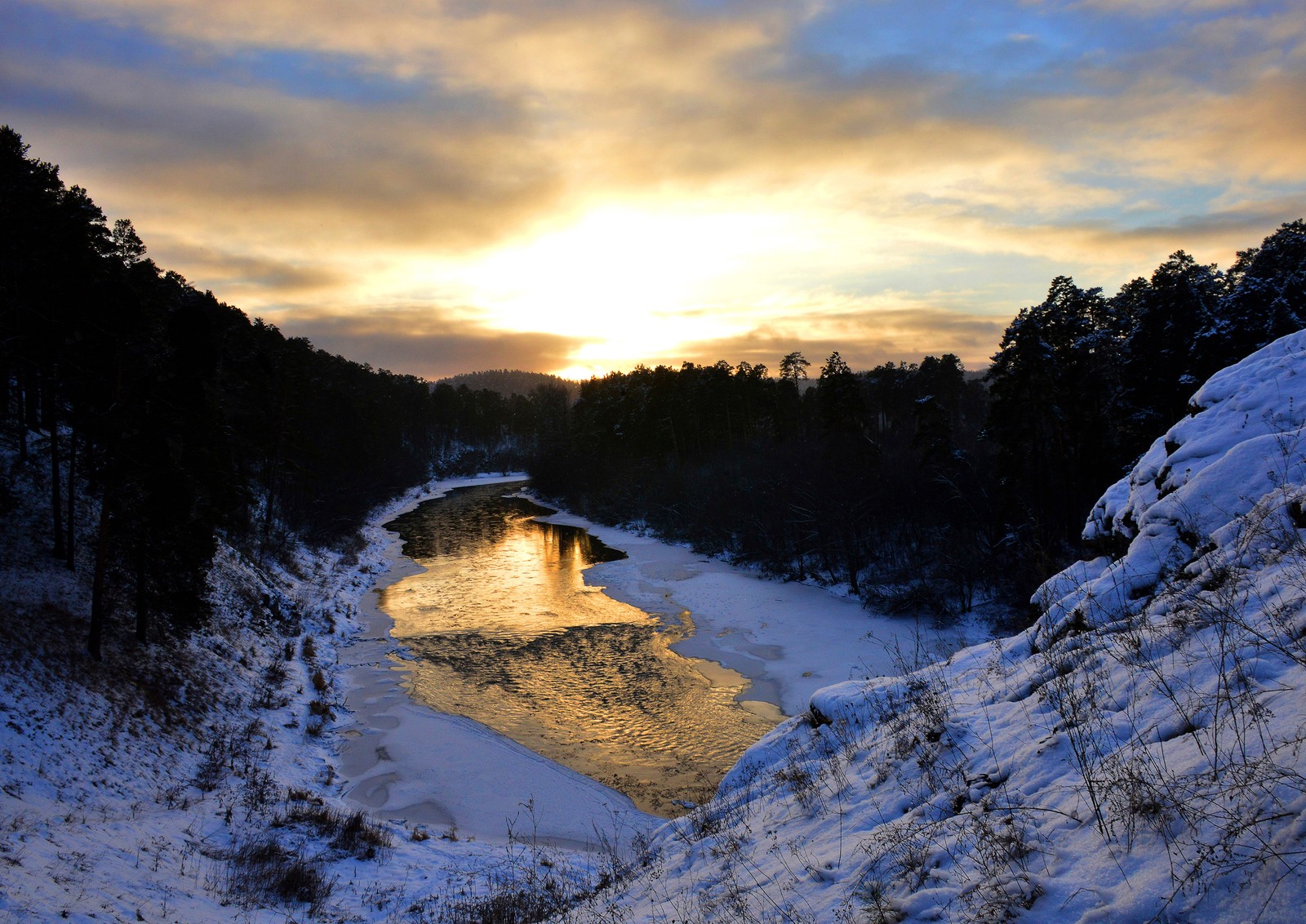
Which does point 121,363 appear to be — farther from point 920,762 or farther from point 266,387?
point 266,387

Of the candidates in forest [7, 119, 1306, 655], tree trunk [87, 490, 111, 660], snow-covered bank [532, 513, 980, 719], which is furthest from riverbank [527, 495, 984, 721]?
tree trunk [87, 490, 111, 660]

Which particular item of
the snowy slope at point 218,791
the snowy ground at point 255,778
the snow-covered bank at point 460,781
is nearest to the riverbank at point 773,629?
the snowy ground at point 255,778

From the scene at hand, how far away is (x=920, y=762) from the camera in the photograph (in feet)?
19.8

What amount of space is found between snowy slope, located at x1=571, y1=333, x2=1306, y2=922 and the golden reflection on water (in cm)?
739

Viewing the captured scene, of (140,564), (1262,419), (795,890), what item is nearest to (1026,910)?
(795,890)

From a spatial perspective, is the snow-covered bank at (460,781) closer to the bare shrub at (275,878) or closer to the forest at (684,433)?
the bare shrub at (275,878)

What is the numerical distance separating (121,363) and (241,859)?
11.2 meters

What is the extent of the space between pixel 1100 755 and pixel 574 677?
61.3ft

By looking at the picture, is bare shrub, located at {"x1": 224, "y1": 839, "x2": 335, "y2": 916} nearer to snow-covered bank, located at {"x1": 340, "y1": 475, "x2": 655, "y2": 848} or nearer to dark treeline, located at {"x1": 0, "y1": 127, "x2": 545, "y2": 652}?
snow-covered bank, located at {"x1": 340, "y1": 475, "x2": 655, "y2": 848}

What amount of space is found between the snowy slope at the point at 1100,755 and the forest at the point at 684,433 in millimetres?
2361

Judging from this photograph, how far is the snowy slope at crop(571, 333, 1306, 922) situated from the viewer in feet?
10.5

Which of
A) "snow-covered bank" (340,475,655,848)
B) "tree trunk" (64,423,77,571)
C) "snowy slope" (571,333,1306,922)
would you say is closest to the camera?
"snowy slope" (571,333,1306,922)

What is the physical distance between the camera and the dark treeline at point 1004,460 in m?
24.0

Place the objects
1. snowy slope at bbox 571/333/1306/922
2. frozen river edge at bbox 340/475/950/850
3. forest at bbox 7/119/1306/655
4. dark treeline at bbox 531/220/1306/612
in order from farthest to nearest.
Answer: dark treeline at bbox 531/220/1306/612, forest at bbox 7/119/1306/655, frozen river edge at bbox 340/475/950/850, snowy slope at bbox 571/333/1306/922
